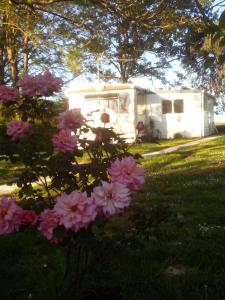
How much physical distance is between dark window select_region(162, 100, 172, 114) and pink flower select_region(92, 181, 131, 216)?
29.9 meters

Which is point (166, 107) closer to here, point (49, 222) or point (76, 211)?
point (49, 222)

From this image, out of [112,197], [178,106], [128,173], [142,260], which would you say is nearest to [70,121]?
[128,173]

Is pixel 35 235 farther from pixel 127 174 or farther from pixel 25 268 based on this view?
pixel 127 174

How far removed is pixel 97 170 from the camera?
336 centimetres

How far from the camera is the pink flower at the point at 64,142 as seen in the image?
324 cm

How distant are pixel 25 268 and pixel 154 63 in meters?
41.8

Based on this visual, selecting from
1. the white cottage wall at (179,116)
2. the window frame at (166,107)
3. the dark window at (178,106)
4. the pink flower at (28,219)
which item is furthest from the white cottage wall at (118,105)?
the pink flower at (28,219)

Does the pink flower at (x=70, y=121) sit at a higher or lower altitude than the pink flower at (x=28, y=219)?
higher

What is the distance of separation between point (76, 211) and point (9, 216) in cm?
50

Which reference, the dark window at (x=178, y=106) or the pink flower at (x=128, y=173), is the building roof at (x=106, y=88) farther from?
the pink flower at (x=128, y=173)

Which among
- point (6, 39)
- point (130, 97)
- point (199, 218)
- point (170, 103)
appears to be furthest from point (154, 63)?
point (199, 218)

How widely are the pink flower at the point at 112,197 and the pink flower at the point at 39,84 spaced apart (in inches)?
49.3

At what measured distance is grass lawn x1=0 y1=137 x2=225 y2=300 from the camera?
3.46 meters

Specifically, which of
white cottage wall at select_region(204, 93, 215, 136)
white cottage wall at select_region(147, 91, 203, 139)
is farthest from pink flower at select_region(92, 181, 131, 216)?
white cottage wall at select_region(204, 93, 215, 136)
